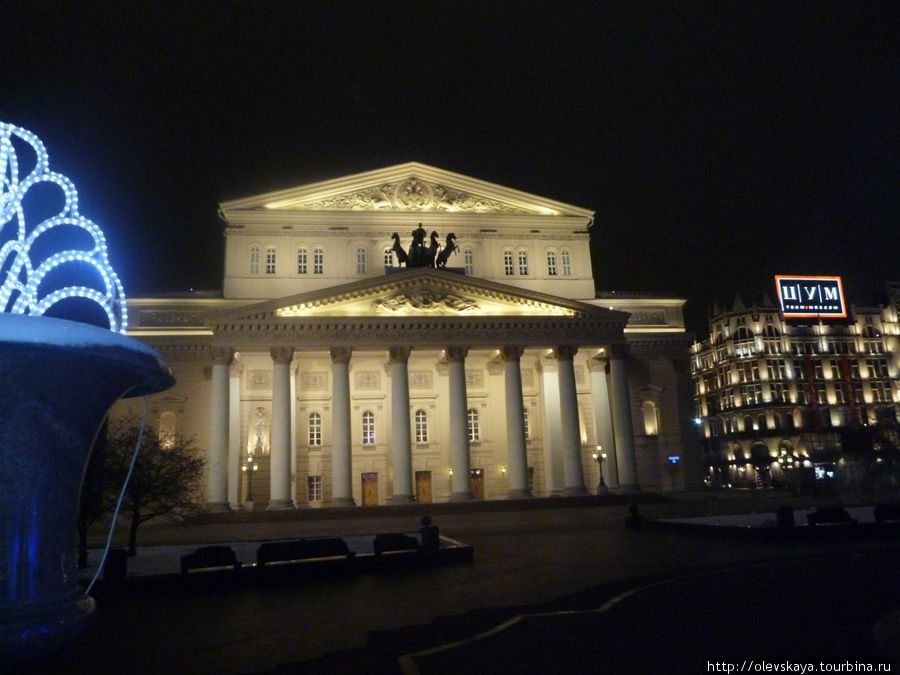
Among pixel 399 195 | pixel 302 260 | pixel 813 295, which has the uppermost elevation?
pixel 399 195

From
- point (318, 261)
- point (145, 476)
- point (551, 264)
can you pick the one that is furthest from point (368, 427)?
point (145, 476)

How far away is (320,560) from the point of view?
1580 cm

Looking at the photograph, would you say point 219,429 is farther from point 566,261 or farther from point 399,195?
point 566,261

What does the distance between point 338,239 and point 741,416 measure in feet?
205

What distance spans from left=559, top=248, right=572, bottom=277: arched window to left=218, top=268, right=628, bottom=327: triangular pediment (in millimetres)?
7815

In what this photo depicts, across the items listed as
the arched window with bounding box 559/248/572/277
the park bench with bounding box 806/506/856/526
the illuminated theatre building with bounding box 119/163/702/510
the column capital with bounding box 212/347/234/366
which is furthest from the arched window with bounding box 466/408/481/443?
the park bench with bounding box 806/506/856/526

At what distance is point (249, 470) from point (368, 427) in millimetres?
8239

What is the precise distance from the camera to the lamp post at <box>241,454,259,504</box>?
4269cm

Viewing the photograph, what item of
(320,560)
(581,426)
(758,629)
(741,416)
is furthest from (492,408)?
(741,416)

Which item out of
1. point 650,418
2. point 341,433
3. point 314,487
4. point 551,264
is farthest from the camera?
point 551,264

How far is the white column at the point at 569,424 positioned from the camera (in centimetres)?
4184

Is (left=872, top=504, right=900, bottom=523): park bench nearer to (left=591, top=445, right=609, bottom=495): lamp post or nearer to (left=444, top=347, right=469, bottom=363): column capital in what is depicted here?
(left=591, top=445, right=609, bottom=495): lamp post

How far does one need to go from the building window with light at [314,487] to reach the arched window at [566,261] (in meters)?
22.3

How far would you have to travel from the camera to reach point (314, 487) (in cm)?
4541
